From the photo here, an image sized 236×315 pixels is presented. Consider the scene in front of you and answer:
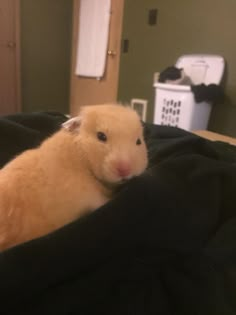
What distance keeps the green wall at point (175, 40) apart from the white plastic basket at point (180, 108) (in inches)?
7.9

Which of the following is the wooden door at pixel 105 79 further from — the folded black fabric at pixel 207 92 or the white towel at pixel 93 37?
the folded black fabric at pixel 207 92

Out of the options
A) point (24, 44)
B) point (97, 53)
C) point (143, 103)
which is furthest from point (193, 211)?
point (24, 44)

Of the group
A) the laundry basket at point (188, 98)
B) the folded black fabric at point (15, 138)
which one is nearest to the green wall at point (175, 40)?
the laundry basket at point (188, 98)

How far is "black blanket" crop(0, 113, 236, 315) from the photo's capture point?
1.17 feet

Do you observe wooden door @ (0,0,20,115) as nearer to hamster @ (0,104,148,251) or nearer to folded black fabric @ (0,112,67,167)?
folded black fabric @ (0,112,67,167)

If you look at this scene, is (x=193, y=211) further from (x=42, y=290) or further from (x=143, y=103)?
(x=143, y=103)

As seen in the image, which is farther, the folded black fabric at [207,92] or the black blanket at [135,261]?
the folded black fabric at [207,92]

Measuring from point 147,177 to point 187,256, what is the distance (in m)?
0.13

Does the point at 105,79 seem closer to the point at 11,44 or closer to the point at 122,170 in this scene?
the point at 11,44

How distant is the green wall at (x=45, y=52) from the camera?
3.46 m

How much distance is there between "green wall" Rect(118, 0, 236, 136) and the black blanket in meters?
1.77

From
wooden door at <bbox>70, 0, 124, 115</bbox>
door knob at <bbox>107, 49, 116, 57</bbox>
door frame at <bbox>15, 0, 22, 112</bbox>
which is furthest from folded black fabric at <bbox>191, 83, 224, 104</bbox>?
door frame at <bbox>15, 0, 22, 112</bbox>

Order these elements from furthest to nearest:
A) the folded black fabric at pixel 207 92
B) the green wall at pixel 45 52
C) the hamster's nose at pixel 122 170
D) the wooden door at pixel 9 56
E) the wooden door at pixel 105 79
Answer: the green wall at pixel 45 52, the wooden door at pixel 9 56, the wooden door at pixel 105 79, the folded black fabric at pixel 207 92, the hamster's nose at pixel 122 170

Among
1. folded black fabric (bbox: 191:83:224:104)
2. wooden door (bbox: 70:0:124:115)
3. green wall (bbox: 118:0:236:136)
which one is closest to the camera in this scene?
folded black fabric (bbox: 191:83:224:104)
